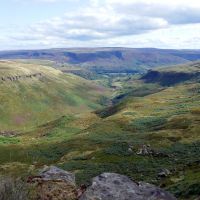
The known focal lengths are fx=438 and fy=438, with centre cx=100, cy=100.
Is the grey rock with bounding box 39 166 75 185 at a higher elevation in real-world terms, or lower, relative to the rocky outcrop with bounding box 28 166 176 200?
lower

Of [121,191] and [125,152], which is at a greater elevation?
[121,191]

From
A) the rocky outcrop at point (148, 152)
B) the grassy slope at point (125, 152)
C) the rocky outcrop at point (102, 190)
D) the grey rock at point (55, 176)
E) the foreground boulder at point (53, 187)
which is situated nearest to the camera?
the rocky outcrop at point (102, 190)

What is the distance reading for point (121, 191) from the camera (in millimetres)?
31188

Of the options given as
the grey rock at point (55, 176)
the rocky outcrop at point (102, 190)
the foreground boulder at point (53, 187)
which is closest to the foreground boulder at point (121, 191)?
the rocky outcrop at point (102, 190)

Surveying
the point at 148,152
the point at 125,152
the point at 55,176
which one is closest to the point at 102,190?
the point at 55,176

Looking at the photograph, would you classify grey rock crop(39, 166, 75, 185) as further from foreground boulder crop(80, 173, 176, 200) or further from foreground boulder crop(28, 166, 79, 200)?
foreground boulder crop(80, 173, 176, 200)

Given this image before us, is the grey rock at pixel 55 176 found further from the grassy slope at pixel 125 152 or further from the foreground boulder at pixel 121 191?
the grassy slope at pixel 125 152

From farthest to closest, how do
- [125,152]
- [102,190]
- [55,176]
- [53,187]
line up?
[125,152] → [55,176] → [53,187] → [102,190]

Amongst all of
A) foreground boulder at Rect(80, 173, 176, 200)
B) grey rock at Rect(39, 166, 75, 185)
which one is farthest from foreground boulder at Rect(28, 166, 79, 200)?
foreground boulder at Rect(80, 173, 176, 200)

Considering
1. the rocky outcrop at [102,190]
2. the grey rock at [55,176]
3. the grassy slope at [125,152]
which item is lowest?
the grassy slope at [125,152]

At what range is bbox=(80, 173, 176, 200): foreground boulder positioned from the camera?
100 ft

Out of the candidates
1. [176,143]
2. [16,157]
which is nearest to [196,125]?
[176,143]

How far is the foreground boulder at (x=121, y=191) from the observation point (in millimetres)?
30484

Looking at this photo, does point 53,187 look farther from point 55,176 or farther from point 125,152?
point 125,152
